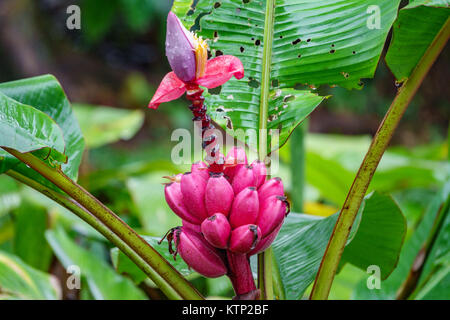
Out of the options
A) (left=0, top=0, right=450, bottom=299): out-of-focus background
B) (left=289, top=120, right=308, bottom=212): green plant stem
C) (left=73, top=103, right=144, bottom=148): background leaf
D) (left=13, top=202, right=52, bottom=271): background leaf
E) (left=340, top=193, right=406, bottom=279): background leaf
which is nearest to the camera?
(left=340, top=193, right=406, bottom=279): background leaf

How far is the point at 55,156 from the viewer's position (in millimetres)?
414

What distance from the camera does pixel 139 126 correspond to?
12.0 ft

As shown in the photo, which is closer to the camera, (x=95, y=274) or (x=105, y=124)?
(x=95, y=274)

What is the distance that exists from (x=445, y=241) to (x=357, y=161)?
35.8 inches

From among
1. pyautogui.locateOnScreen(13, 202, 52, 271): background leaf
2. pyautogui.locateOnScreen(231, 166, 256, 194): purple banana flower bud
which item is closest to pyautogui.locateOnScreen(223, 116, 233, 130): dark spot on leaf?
pyautogui.locateOnScreen(231, 166, 256, 194): purple banana flower bud

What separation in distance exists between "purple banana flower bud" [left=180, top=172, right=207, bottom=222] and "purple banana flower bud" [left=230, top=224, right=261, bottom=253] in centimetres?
4

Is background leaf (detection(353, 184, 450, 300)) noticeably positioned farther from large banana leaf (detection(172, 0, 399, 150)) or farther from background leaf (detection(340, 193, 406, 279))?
large banana leaf (detection(172, 0, 399, 150))

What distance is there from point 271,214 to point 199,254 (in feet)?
0.23

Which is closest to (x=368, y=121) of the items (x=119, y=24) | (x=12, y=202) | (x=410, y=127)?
(x=410, y=127)

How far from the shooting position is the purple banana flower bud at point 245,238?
0.36 meters

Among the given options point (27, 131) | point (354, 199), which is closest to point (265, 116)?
point (354, 199)

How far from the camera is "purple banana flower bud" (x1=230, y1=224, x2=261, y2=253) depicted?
363 millimetres

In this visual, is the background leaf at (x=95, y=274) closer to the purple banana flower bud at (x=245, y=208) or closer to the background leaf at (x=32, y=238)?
the background leaf at (x=32, y=238)

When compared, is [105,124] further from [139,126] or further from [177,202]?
[139,126]
